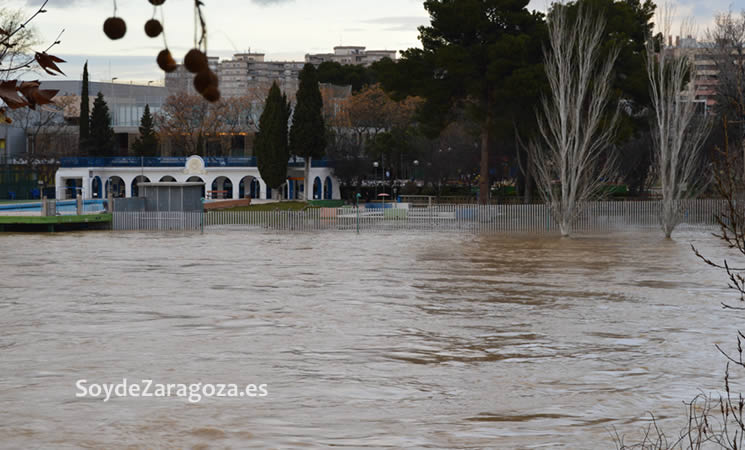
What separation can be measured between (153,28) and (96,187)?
225 ft

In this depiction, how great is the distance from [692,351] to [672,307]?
5.07 m

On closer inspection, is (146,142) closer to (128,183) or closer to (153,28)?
(128,183)

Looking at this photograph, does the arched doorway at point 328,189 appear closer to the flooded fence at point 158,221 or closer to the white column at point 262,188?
the white column at point 262,188

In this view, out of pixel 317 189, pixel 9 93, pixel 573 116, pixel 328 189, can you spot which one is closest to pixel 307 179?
pixel 328 189

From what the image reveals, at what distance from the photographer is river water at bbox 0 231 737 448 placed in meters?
9.97

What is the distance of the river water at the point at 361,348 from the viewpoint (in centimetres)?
997

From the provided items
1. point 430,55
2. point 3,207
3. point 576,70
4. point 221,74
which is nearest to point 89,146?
point 3,207

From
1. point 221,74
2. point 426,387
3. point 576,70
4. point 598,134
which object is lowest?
point 426,387

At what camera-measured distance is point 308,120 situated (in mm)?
59594

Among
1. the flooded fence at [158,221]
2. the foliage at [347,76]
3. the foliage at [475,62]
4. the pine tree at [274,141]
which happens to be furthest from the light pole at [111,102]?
the foliage at [475,62]

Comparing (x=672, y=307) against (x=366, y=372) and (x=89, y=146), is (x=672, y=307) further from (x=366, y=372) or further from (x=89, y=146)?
(x=89, y=146)

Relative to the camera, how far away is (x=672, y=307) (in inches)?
752

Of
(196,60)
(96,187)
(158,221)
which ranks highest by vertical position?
(196,60)

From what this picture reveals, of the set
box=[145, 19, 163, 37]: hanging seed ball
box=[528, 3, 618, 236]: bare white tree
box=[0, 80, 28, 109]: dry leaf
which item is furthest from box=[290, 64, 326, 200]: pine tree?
box=[145, 19, 163, 37]: hanging seed ball
